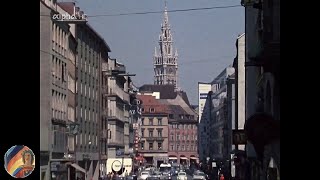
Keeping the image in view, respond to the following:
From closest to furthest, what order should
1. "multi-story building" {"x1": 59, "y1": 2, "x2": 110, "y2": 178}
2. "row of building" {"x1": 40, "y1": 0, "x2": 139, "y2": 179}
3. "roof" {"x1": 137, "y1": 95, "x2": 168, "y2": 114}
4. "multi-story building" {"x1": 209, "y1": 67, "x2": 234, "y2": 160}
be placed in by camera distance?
"row of building" {"x1": 40, "y1": 0, "x2": 139, "y2": 179}, "multi-story building" {"x1": 59, "y1": 2, "x2": 110, "y2": 178}, "multi-story building" {"x1": 209, "y1": 67, "x2": 234, "y2": 160}, "roof" {"x1": 137, "y1": 95, "x2": 168, "y2": 114}

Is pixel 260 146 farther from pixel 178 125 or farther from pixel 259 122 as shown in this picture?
pixel 178 125

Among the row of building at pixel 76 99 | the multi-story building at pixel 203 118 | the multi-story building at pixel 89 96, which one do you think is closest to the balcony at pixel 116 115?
the row of building at pixel 76 99

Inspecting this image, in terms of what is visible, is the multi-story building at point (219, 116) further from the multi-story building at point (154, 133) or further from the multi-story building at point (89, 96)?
the multi-story building at point (154, 133)

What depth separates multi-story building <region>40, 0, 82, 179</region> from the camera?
46.9 metres

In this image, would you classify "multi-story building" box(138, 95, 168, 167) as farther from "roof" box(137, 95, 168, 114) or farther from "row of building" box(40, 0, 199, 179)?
"row of building" box(40, 0, 199, 179)

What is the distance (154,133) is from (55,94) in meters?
127

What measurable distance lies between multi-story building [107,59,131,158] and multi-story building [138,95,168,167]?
67.2m

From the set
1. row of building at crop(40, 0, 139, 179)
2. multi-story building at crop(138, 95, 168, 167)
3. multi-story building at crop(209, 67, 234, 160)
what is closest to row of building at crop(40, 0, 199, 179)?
row of building at crop(40, 0, 139, 179)

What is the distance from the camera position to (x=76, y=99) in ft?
211

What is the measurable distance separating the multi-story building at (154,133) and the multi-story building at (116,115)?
67.2 meters

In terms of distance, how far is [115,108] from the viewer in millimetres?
93250

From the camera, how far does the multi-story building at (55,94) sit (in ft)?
154
